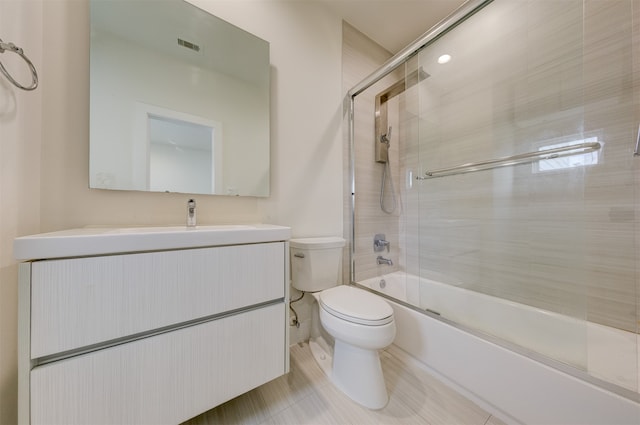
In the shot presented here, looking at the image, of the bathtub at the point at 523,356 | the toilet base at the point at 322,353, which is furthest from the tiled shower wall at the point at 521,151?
the toilet base at the point at 322,353

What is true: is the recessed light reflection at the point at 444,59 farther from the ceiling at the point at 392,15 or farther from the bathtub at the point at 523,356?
the bathtub at the point at 523,356

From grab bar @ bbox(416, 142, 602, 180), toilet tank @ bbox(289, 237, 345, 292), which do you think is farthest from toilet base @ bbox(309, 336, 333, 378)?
grab bar @ bbox(416, 142, 602, 180)

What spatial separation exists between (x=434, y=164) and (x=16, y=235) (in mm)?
2153

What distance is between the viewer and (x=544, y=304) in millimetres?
1194

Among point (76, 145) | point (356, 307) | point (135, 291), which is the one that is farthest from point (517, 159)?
point (76, 145)

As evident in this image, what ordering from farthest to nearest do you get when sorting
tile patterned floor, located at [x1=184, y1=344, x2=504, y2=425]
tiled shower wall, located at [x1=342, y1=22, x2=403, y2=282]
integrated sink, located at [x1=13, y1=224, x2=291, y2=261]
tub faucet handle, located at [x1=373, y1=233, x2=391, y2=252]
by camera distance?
tub faucet handle, located at [x1=373, y1=233, x2=391, y2=252]
tiled shower wall, located at [x1=342, y1=22, x2=403, y2=282]
tile patterned floor, located at [x1=184, y1=344, x2=504, y2=425]
integrated sink, located at [x1=13, y1=224, x2=291, y2=261]

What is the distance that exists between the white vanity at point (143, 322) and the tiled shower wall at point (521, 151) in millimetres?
1065

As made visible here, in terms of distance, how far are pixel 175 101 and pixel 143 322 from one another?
0.99 m

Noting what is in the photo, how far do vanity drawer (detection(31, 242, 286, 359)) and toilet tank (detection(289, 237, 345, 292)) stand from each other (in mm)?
429

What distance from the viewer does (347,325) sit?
3.22ft

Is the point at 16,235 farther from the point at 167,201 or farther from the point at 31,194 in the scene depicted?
the point at 167,201

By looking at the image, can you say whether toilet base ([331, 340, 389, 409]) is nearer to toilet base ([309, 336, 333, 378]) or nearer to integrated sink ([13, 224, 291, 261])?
toilet base ([309, 336, 333, 378])

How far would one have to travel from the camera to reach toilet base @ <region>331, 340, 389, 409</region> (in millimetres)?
981

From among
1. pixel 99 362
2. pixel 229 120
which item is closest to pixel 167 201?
pixel 229 120
